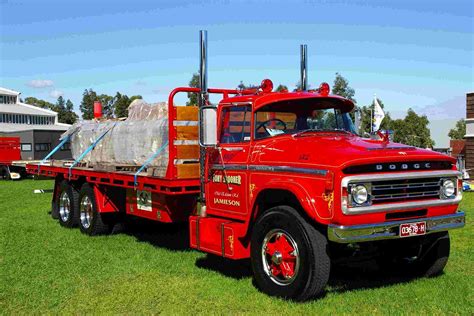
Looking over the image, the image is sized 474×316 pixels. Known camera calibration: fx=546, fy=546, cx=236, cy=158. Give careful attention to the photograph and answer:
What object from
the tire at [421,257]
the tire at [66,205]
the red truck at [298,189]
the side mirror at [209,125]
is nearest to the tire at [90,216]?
the tire at [66,205]

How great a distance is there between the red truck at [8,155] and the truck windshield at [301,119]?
2428cm

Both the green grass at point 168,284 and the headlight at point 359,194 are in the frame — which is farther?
the green grass at point 168,284

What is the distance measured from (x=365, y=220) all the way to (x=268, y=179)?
1208 millimetres

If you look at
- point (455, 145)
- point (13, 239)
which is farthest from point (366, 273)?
point (455, 145)

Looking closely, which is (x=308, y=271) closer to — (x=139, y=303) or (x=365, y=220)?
(x=365, y=220)

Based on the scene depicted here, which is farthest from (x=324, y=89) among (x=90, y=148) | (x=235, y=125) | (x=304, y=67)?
(x=90, y=148)

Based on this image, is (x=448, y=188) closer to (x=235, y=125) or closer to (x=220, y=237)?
(x=235, y=125)

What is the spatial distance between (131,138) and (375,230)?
15.4ft

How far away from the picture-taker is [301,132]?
652 centimetres

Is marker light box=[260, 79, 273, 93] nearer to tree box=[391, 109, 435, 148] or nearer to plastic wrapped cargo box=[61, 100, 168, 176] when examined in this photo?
plastic wrapped cargo box=[61, 100, 168, 176]

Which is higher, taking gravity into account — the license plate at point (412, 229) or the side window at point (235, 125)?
the side window at point (235, 125)

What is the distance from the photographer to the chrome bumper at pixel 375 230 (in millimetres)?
5262

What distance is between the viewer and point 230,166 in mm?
6781

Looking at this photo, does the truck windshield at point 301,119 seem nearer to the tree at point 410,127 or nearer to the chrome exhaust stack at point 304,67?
the chrome exhaust stack at point 304,67
